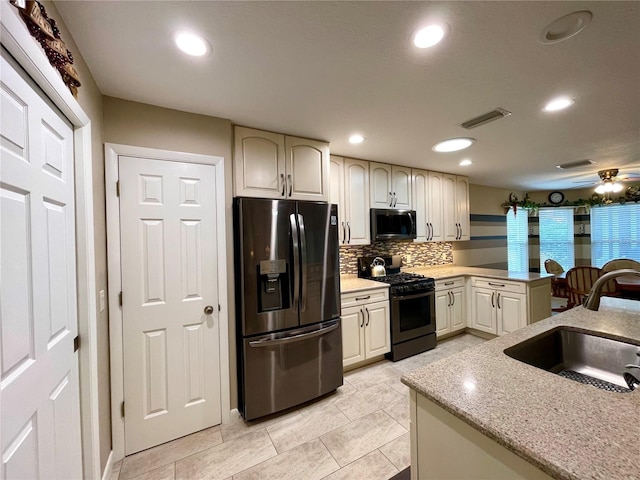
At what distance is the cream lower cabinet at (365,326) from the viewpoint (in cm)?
269

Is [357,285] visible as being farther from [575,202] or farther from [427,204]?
[575,202]

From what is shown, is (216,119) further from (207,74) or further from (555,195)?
(555,195)

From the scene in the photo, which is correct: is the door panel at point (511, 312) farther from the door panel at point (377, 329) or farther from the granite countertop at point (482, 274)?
the door panel at point (377, 329)

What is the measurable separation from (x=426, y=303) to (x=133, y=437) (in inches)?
117

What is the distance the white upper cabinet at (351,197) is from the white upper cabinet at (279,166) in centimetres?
42

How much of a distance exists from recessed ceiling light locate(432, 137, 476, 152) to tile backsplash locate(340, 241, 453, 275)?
139 centimetres

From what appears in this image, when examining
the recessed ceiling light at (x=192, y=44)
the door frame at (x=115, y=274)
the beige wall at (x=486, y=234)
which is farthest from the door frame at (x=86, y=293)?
the beige wall at (x=486, y=234)

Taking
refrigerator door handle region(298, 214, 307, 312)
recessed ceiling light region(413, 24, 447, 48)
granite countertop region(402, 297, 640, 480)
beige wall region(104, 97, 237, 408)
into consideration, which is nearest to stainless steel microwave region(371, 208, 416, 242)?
refrigerator door handle region(298, 214, 307, 312)

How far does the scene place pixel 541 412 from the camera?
762 millimetres

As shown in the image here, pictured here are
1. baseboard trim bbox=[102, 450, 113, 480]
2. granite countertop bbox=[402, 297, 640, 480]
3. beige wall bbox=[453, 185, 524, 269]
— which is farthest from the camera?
beige wall bbox=[453, 185, 524, 269]

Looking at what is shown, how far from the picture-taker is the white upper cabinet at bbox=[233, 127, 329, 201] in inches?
85.4

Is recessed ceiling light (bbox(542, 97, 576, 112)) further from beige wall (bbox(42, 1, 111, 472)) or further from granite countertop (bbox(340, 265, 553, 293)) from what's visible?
beige wall (bbox(42, 1, 111, 472))

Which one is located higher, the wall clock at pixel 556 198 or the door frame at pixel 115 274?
the wall clock at pixel 556 198

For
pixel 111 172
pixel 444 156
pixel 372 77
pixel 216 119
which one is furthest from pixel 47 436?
pixel 444 156
